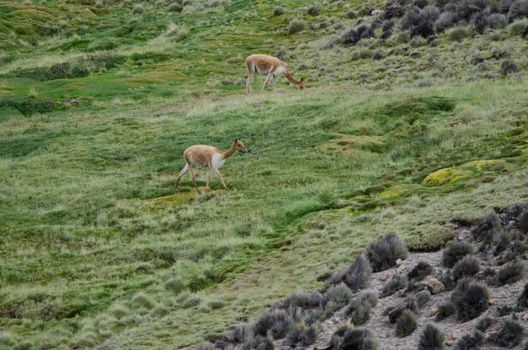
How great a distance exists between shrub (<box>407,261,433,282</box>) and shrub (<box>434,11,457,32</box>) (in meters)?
32.6

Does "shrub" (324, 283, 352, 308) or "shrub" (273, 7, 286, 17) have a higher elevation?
"shrub" (273, 7, 286, 17)

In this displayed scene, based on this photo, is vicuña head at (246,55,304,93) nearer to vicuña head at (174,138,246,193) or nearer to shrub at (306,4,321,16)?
vicuña head at (174,138,246,193)

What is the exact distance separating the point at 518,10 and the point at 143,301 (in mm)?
30450

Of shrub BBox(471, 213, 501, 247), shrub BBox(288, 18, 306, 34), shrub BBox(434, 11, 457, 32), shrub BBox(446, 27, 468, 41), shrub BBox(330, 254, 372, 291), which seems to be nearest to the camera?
shrub BBox(471, 213, 501, 247)

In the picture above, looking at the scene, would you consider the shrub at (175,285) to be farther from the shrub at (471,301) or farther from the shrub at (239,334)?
the shrub at (471,301)

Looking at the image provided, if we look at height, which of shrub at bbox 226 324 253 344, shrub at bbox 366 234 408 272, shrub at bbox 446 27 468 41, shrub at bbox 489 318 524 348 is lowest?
shrub at bbox 226 324 253 344

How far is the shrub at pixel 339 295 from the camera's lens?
42.2 ft

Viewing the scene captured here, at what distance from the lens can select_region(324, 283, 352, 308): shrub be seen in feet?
42.2

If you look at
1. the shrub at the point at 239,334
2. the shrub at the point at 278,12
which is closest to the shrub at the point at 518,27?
the shrub at the point at 239,334

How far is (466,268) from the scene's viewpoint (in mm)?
12039

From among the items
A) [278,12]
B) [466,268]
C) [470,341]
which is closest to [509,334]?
[470,341]

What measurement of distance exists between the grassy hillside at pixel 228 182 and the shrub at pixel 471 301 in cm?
356

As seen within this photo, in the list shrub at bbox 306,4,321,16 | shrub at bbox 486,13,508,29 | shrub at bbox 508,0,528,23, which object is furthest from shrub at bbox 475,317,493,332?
shrub at bbox 306,4,321,16

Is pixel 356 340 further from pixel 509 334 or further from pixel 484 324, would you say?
pixel 509 334
